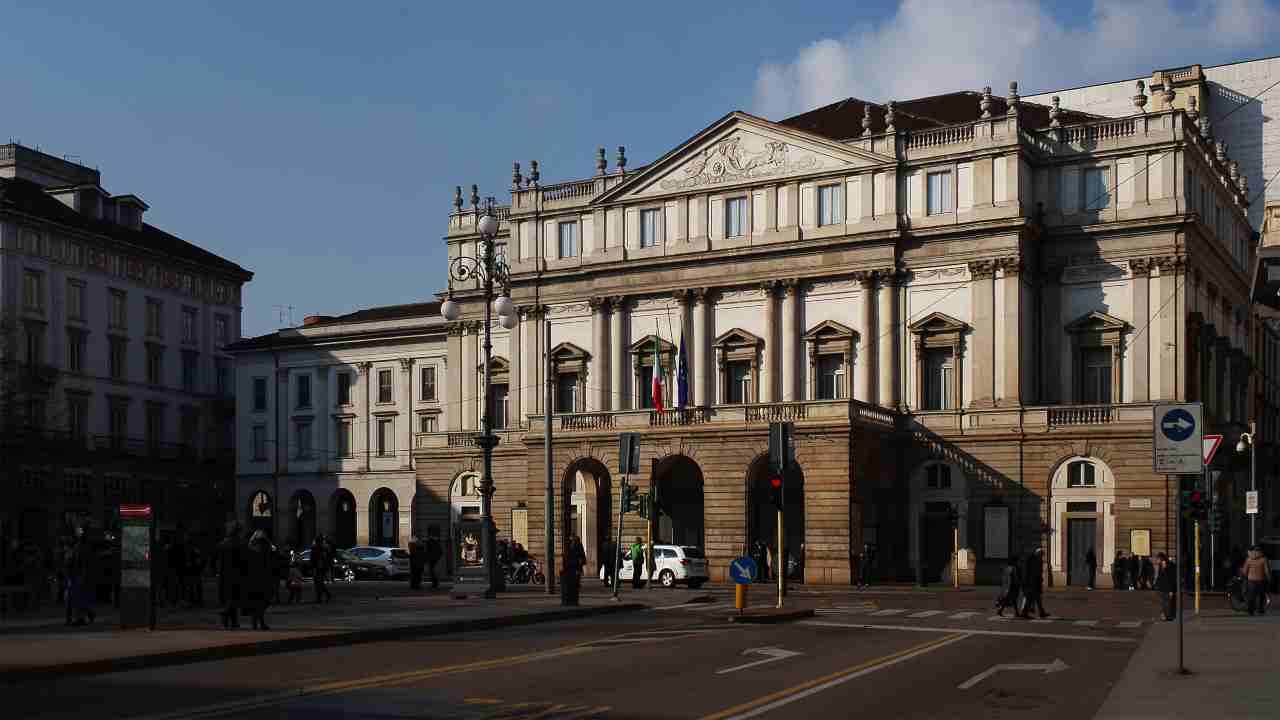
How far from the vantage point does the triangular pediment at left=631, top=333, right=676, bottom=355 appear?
71.4 meters

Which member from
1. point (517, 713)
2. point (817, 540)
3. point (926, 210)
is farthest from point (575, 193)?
point (517, 713)

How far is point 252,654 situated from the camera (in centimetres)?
2403

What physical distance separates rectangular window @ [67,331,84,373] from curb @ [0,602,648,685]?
54.7m

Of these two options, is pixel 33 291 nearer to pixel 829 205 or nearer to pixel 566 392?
pixel 566 392

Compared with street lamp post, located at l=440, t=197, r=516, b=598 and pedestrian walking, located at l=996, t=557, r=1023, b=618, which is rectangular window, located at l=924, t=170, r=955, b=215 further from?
pedestrian walking, located at l=996, t=557, r=1023, b=618

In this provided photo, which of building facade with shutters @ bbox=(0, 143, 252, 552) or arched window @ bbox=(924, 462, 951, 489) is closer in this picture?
arched window @ bbox=(924, 462, 951, 489)

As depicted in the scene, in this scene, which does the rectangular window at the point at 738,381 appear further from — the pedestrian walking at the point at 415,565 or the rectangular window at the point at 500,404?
the pedestrian walking at the point at 415,565

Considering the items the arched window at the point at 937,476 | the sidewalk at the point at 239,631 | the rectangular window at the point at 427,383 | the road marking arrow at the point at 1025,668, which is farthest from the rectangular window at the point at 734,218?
the road marking arrow at the point at 1025,668

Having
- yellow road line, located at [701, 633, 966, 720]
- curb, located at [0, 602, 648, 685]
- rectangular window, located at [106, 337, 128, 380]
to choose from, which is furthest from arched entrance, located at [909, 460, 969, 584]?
rectangular window, located at [106, 337, 128, 380]

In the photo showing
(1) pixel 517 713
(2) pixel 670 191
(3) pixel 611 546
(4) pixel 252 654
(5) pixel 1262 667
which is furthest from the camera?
(2) pixel 670 191

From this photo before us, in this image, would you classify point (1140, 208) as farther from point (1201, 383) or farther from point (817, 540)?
point (817, 540)

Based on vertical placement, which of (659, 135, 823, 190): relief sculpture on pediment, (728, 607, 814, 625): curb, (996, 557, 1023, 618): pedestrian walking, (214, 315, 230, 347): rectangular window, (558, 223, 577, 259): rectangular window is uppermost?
(659, 135, 823, 190): relief sculpture on pediment

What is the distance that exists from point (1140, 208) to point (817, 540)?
18.4 metres

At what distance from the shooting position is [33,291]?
261 feet
